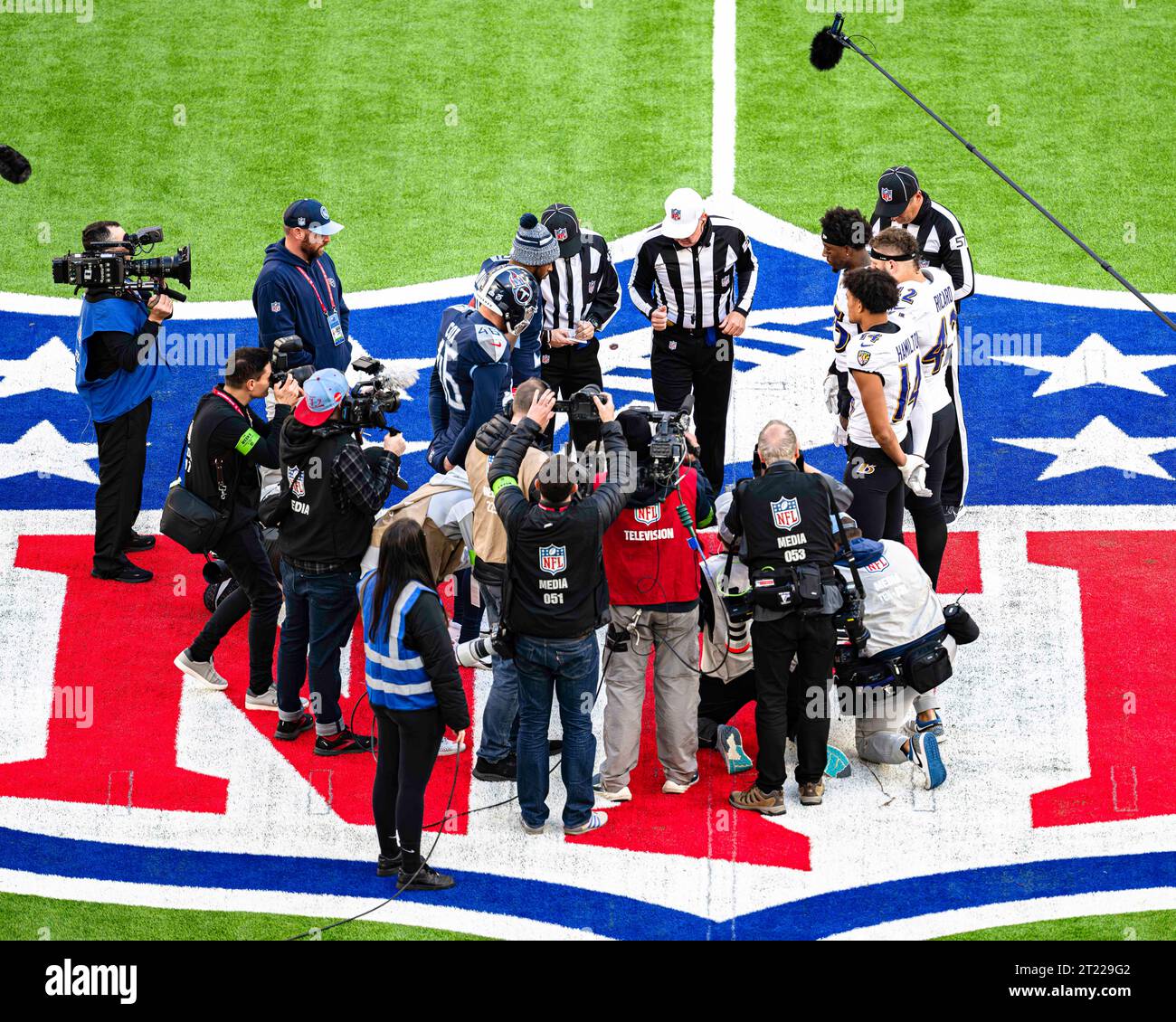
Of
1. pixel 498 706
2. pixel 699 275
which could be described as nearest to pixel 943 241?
pixel 699 275

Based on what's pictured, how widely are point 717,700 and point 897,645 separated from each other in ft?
3.18

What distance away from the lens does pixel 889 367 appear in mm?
8594

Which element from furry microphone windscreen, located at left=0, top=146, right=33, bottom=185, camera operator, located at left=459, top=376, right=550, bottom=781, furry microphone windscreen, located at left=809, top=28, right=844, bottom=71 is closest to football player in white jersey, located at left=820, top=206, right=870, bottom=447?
camera operator, located at left=459, top=376, right=550, bottom=781

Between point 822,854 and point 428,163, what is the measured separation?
7497 millimetres

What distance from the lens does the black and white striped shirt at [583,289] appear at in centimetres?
1008

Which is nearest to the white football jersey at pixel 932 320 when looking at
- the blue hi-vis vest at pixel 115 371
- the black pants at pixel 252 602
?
the black pants at pixel 252 602

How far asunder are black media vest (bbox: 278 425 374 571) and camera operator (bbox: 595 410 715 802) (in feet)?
4.04

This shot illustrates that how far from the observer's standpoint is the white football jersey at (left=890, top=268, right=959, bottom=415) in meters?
8.81

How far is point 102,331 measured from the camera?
31.3 feet

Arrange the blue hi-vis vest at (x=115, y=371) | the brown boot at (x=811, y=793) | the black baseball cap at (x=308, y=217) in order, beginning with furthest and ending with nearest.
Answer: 1. the black baseball cap at (x=308, y=217)
2. the blue hi-vis vest at (x=115, y=371)
3. the brown boot at (x=811, y=793)

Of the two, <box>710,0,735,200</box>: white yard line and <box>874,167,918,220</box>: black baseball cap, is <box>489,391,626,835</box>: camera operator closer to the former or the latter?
<box>874,167,918,220</box>: black baseball cap

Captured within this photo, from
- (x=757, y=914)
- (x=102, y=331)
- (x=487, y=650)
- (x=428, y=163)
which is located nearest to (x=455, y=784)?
(x=487, y=650)

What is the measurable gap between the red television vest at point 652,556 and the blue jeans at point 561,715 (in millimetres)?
329

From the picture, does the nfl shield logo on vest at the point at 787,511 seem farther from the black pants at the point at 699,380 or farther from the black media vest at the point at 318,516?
the black pants at the point at 699,380
